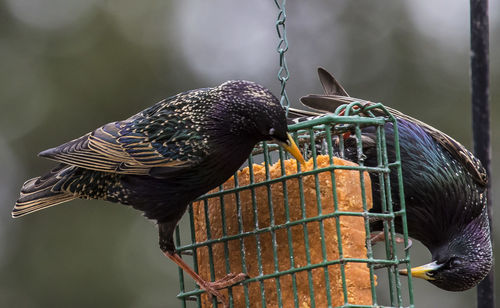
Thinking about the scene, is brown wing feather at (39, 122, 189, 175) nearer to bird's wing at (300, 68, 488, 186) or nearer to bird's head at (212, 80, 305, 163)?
bird's head at (212, 80, 305, 163)

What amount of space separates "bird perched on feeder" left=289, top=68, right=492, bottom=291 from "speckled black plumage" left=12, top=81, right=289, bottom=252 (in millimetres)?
855

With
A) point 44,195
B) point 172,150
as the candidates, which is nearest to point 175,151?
point 172,150

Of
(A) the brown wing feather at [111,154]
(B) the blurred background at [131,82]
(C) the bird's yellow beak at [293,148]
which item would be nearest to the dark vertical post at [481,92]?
(C) the bird's yellow beak at [293,148]

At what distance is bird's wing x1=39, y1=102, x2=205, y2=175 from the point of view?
454cm

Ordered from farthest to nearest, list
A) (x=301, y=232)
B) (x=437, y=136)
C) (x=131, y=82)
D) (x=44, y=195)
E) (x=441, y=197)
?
1. (x=131, y=82)
2. (x=437, y=136)
3. (x=441, y=197)
4. (x=44, y=195)
5. (x=301, y=232)

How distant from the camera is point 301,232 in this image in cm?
442

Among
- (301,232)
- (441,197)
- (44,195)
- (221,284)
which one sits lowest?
(221,284)

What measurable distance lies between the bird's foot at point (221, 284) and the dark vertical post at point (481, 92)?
100 cm

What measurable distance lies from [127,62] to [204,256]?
8.24m

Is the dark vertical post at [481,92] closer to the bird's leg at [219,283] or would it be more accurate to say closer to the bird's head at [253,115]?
the bird's head at [253,115]

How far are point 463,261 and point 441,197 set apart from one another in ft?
1.22

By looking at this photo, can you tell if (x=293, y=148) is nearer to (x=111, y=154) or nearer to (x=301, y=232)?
(x=301, y=232)

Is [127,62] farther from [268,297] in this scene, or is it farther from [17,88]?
[268,297]

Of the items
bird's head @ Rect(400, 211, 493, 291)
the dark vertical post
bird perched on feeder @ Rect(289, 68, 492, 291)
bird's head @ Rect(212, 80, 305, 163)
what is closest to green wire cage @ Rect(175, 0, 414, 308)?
bird's head @ Rect(212, 80, 305, 163)
